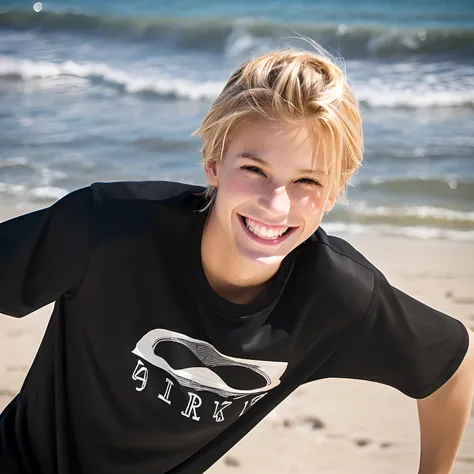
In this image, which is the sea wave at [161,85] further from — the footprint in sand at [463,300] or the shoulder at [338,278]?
the shoulder at [338,278]

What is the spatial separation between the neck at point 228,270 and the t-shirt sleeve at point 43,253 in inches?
11.9

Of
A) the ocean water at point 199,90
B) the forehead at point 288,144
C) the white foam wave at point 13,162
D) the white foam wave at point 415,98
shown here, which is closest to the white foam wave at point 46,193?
the ocean water at point 199,90

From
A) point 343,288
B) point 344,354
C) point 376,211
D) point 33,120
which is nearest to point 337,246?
point 343,288

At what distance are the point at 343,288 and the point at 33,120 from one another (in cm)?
734

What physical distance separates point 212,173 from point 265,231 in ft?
0.75

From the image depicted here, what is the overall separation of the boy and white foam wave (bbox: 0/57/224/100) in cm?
783

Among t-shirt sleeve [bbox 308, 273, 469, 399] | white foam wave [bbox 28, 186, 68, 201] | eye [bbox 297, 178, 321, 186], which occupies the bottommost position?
white foam wave [bbox 28, 186, 68, 201]

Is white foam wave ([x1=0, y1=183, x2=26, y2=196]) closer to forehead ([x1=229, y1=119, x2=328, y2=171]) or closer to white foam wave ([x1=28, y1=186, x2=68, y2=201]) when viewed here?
white foam wave ([x1=28, y1=186, x2=68, y2=201])

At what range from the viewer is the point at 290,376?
85.8 inches

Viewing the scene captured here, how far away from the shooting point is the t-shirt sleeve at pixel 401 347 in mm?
2119

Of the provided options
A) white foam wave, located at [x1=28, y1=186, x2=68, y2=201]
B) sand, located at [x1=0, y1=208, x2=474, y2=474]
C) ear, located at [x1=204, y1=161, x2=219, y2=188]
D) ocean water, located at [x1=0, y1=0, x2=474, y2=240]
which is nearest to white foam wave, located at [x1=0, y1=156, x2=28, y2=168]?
ocean water, located at [x1=0, y1=0, x2=474, y2=240]

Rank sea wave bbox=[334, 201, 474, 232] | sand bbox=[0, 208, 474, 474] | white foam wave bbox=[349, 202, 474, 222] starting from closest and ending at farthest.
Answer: sand bbox=[0, 208, 474, 474] → sea wave bbox=[334, 201, 474, 232] → white foam wave bbox=[349, 202, 474, 222]

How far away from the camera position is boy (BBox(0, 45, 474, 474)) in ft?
6.26

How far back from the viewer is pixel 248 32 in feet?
37.6
